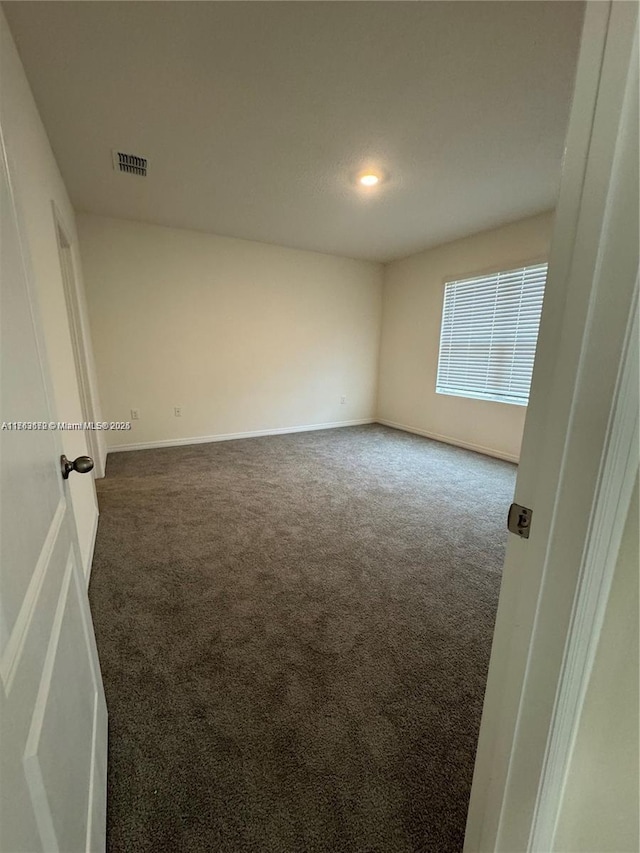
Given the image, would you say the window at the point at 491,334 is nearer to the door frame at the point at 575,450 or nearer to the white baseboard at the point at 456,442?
the white baseboard at the point at 456,442

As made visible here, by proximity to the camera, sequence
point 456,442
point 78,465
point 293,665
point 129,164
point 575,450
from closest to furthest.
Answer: point 575,450, point 78,465, point 293,665, point 129,164, point 456,442

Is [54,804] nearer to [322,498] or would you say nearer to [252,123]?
[322,498]

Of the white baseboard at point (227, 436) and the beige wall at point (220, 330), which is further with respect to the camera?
the white baseboard at point (227, 436)

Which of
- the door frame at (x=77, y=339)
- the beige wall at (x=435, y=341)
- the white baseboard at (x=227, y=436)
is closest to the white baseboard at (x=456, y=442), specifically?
the beige wall at (x=435, y=341)

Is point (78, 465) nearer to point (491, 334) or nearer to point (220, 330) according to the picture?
point (220, 330)

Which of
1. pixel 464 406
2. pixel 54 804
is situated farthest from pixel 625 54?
pixel 464 406

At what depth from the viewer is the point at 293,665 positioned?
4.51 feet

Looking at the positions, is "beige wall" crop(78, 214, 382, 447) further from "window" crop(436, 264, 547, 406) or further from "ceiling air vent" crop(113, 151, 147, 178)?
"window" crop(436, 264, 547, 406)

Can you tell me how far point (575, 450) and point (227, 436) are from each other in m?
4.46

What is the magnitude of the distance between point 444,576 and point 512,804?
134 centimetres

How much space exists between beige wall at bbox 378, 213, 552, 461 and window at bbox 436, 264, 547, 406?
108 mm

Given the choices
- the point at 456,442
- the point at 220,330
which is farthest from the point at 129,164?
the point at 456,442

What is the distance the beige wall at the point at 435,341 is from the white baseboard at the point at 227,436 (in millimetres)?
744

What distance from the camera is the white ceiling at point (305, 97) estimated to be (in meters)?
1.45
